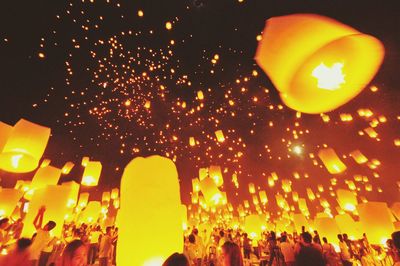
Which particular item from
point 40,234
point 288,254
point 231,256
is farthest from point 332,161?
point 40,234

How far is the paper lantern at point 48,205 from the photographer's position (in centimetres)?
527

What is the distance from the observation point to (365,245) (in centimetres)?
1112

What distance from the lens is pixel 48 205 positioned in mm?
5379

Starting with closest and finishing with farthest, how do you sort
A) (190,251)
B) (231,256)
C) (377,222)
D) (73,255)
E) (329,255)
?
(73,255) < (231,256) < (377,222) < (329,255) < (190,251)

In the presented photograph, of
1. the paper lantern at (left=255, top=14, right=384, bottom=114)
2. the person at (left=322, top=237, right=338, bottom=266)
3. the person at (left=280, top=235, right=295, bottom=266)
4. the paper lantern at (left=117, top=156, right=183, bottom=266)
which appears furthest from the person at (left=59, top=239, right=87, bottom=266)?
the person at (left=322, top=237, right=338, bottom=266)

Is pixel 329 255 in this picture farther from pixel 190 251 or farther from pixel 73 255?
pixel 73 255

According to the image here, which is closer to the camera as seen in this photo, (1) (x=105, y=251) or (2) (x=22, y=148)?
(2) (x=22, y=148)

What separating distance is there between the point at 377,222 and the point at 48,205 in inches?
324

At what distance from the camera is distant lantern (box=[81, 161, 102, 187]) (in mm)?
7848

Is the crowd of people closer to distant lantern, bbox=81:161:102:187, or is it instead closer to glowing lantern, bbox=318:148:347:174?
distant lantern, bbox=81:161:102:187

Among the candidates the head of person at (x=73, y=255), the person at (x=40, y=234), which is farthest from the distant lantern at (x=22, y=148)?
the head of person at (x=73, y=255)

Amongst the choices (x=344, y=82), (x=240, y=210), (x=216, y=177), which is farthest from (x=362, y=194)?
(x=344, y=82)

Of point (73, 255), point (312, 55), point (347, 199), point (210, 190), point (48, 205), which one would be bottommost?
point (73, 255)

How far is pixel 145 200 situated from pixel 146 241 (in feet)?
1.53
